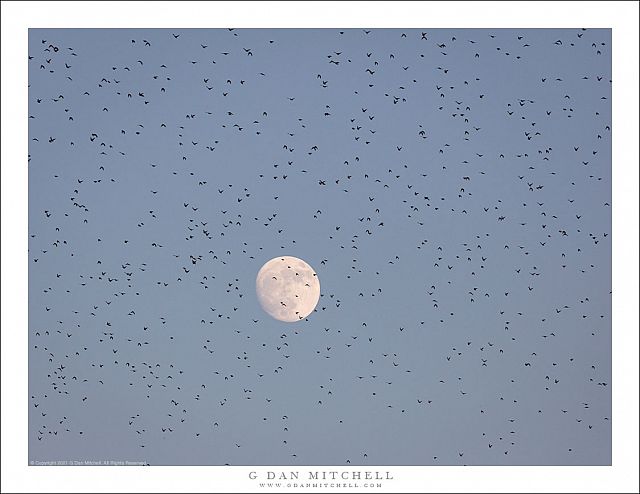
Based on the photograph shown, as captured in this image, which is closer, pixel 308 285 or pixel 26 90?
pixel 26 90

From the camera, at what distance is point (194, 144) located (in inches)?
1291

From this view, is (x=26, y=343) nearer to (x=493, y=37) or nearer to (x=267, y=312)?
(x=267, y=312)

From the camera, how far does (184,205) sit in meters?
33.4

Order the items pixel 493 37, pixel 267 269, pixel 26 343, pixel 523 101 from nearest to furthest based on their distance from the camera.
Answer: pixel 26 343 < pixel 493 37 < pixel 523 101 < pixel 267 269

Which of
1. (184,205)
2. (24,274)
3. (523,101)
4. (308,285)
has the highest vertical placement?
(523,101)

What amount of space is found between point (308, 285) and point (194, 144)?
231 inches

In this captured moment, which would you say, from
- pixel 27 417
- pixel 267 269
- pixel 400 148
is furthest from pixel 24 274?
pixel 400 148

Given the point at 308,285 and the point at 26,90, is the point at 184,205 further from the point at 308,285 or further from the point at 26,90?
the point at 26,90

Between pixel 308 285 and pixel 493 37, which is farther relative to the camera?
pixel 308 285

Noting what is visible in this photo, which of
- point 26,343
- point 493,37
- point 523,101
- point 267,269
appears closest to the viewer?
point 26,343

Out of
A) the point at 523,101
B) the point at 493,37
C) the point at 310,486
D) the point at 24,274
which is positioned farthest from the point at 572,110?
the point at 24,274

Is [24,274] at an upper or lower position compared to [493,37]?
lower

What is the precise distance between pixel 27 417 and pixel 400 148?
14436mm

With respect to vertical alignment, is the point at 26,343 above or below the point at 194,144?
below
